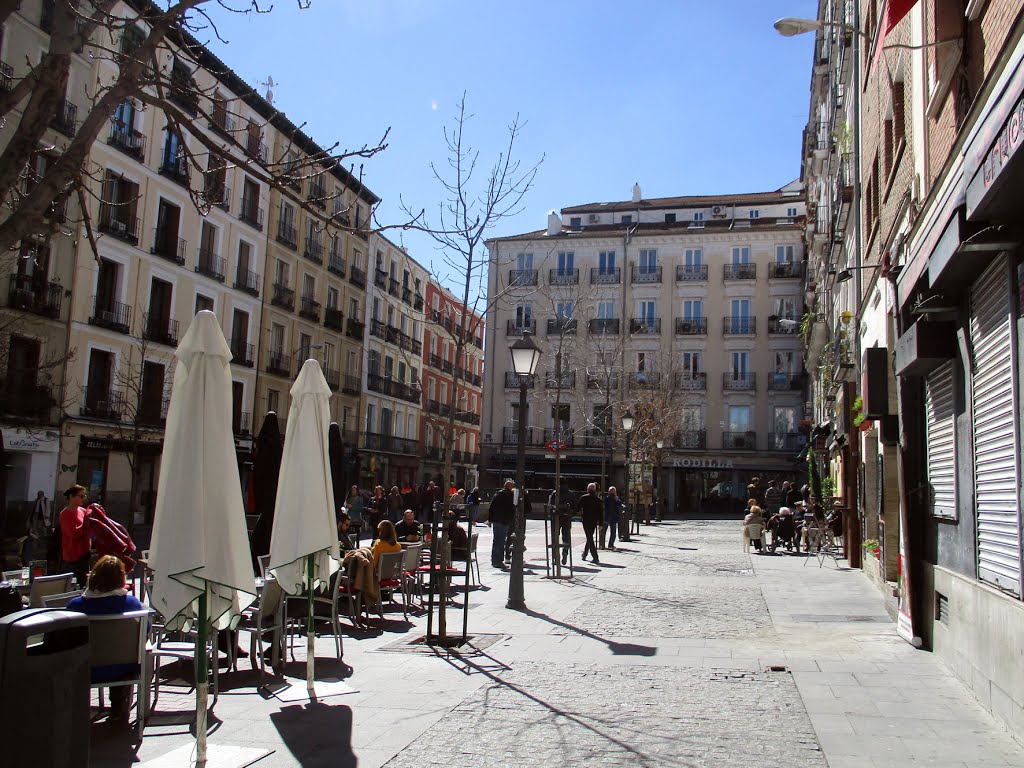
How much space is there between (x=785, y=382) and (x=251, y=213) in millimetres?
30876

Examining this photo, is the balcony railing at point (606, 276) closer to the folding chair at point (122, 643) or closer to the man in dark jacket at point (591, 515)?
the man in dark jacket at point (591, 515)

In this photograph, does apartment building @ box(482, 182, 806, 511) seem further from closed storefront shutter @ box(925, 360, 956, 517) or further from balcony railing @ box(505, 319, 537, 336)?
closed storefront shutter @ box(925, 360, 956, 517)

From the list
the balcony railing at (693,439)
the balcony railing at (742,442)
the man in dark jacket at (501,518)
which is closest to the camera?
the man in dark jacket at (501,518)

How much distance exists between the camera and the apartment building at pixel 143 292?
2686cm

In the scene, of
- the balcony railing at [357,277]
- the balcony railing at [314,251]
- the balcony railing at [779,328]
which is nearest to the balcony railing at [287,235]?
the balcony railing at [314,251]

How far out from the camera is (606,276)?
55.9 metres

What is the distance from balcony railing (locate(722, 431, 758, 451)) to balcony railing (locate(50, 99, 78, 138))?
124 feet

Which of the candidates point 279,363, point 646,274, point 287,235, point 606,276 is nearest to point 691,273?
point 646,274

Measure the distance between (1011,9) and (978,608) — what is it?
4303mm

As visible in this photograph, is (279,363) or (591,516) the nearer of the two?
(591,516)

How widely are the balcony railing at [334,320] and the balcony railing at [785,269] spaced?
25.3m

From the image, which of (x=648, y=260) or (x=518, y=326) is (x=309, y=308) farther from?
(x=648, y=260)

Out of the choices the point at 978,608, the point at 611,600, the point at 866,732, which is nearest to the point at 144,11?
the point at 866,732

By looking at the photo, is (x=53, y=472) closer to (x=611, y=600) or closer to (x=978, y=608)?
(x=611, y=600)
